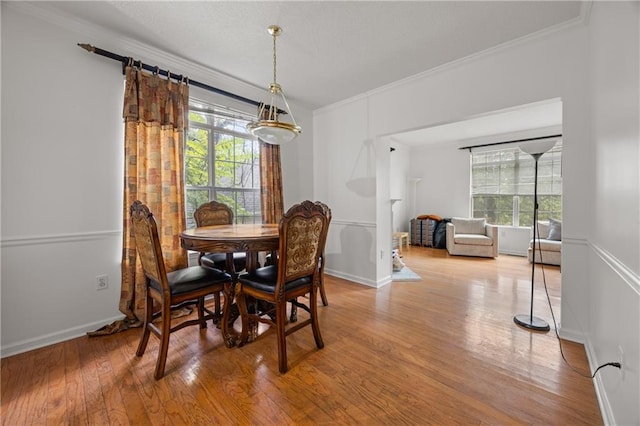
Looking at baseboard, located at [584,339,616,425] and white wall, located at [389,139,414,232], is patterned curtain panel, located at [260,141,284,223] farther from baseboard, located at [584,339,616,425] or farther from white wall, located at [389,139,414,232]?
white wall, located at [389,139,414,232]

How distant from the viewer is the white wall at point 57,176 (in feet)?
6.27

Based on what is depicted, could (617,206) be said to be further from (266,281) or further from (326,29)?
(326,29)

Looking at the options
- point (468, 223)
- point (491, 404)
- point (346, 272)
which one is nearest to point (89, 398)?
point (491, 404)

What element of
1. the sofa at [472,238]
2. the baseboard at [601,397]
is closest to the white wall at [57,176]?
the baseboard at [601,397]

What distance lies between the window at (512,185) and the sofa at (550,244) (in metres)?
0.52

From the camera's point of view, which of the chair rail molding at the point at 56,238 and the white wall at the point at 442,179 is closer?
the chair rail molding at the point at 56,238

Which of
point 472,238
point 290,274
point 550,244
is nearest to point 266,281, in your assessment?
point 290,274

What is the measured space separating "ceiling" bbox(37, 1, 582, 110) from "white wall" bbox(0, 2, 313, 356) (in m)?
0.28

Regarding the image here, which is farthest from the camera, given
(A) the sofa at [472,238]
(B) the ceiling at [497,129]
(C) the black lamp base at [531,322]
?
(A) the sofa at [472,238]

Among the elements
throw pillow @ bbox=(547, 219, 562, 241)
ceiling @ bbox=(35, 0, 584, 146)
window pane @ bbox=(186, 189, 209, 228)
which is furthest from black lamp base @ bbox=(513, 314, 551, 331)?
window pane @ bbox=(186, 189, 209, 228)

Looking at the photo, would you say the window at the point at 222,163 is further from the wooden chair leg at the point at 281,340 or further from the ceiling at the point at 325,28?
the wooden chair leg at the point at 281,340

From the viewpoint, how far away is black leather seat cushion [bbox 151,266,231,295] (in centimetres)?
177

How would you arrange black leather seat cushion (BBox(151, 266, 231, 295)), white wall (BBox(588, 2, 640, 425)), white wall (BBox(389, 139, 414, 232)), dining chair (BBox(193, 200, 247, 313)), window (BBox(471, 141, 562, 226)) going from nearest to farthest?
white wall (BBox(588, 2, 640, 425)) < black leather seat cushion (BBox(151, 266, 231, 295)) < dining chair (BBox(193, 200, 247, 313)) < window (BBox(471, 141, 562, 226)) < white wall (BBox(389, 139, 414, 232))

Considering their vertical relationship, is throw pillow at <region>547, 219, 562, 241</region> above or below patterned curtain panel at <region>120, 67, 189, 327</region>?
below
